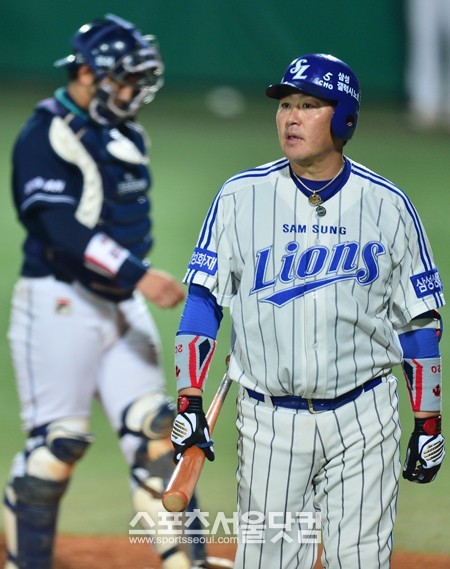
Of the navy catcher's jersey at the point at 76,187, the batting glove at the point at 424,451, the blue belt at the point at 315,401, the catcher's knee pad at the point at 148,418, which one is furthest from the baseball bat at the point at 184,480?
the navy catcher's jersey at the point at 76,187

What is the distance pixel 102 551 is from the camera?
19.9ft

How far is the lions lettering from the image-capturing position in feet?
14.2

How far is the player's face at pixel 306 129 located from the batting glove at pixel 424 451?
100 centimetres

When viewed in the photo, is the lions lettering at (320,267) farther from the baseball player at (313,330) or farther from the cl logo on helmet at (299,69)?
the cl logo on helmet at (299,69)

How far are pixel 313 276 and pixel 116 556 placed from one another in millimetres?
2291

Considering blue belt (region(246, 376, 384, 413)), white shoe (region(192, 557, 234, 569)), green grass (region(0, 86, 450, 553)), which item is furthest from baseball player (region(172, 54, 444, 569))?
green grass (region(0, 86, 450, 553))

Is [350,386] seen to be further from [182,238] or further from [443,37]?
[443,37]

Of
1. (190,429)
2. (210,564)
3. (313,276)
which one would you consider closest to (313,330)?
(313,276)

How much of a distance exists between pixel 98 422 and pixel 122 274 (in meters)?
2.55

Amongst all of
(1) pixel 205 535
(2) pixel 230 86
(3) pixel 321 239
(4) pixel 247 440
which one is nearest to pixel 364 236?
(3) pixel 321 239

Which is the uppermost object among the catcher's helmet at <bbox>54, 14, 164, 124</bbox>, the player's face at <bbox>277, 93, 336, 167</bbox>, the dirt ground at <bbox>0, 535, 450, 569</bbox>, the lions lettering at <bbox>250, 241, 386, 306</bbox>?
the catcher's helmet at <bbox>54, 14, 164, 124</bbox>

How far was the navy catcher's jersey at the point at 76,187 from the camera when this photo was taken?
226 inches

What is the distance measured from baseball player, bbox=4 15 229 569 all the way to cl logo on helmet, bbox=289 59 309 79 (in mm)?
1598

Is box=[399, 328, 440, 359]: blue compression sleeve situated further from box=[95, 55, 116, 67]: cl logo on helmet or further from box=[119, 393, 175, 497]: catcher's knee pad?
box=[95, 55, 116, 67]: cl logo on helmet
